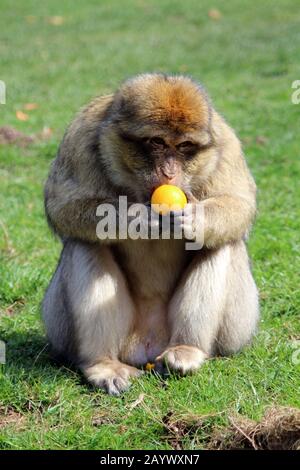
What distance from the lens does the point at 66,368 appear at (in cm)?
488

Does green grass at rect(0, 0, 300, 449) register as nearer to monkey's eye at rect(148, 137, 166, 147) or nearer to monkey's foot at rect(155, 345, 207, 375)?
monkey's foot at rect(155, 345, 207, 375)

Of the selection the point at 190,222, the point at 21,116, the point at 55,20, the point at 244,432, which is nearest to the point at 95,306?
the point at 190,222

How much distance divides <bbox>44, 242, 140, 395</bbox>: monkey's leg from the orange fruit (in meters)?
0.63

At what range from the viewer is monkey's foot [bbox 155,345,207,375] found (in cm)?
464

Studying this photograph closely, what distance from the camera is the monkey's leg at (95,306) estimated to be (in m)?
4.70

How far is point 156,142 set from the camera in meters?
4.35

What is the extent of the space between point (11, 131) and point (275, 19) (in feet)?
31.3

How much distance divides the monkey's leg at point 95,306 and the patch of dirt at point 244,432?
1.94 feet

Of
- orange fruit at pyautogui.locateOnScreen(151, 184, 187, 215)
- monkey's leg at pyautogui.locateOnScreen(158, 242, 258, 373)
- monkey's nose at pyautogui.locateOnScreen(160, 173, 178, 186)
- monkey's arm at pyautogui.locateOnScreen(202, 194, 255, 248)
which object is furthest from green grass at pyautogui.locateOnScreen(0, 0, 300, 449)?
monkey's nose at pyautogui.locateOnScreen(160, 173, 178, 186)

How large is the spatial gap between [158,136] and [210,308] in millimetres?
1070

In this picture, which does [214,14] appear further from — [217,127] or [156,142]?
[156,142]

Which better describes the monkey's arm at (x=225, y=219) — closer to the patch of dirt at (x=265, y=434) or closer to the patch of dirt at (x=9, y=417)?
the patch of dirt at (x=265, y=434)

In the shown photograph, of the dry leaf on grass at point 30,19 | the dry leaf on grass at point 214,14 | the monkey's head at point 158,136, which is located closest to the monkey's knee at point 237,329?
the monkey's head at point 158,136
